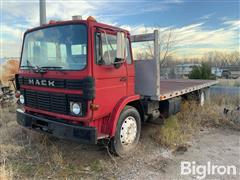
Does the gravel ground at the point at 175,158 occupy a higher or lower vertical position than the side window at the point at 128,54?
lower

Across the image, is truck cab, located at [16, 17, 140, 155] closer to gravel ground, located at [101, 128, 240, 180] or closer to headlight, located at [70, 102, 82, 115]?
headlight, located at [70, 102, 82, 115]

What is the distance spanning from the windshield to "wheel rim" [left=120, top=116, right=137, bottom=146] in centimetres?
140

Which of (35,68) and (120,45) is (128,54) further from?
(35,68)

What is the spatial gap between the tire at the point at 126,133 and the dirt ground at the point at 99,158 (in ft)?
0.49

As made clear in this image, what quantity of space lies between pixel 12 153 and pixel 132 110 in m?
2.36

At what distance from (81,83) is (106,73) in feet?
1.67

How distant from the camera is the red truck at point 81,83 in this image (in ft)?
10.5

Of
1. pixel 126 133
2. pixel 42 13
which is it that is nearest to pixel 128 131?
pixel 126 133

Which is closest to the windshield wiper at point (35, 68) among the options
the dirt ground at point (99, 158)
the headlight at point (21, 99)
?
the headlight at point (21, 99)

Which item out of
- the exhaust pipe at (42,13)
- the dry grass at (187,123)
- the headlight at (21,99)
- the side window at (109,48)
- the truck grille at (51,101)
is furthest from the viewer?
the exhaust pipe at (42,13)

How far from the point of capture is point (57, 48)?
3576 millimetres

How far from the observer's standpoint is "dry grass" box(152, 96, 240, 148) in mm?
4504

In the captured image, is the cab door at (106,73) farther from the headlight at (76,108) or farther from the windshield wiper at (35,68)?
the windshield wiper at (35,68)

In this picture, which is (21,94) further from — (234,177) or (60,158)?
(234,177)
